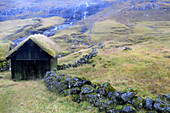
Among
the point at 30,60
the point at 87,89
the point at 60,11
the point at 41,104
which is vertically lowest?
the point at 41,104

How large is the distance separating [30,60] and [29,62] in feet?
1.16

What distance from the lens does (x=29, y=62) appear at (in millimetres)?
19281

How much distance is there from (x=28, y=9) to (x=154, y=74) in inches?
7884

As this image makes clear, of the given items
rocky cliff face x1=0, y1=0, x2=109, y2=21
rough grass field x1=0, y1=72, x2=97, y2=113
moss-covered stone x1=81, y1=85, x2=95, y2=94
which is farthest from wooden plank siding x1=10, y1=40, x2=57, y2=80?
rocky cliff face x1=0, y1=0, x2=109, y2=21

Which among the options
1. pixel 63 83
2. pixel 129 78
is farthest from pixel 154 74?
pixel 63 83

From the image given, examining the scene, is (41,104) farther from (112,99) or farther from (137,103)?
(137,103)

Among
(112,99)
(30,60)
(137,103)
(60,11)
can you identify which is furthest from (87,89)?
(60,11)

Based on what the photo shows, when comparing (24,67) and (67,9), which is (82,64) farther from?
(67,9)

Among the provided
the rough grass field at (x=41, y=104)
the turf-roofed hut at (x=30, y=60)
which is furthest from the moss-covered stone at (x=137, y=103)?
the turf-roofed hut at (x=30, y=60)

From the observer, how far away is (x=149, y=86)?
10695 mm

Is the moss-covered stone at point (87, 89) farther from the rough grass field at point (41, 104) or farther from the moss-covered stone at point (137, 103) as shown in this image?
the moss-covered stone at point (137, 103)

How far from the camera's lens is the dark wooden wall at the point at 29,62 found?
62.7 feet

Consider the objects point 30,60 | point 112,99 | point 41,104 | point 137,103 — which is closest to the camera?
point 137,103

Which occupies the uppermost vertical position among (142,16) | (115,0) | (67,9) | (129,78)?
(115,0)
